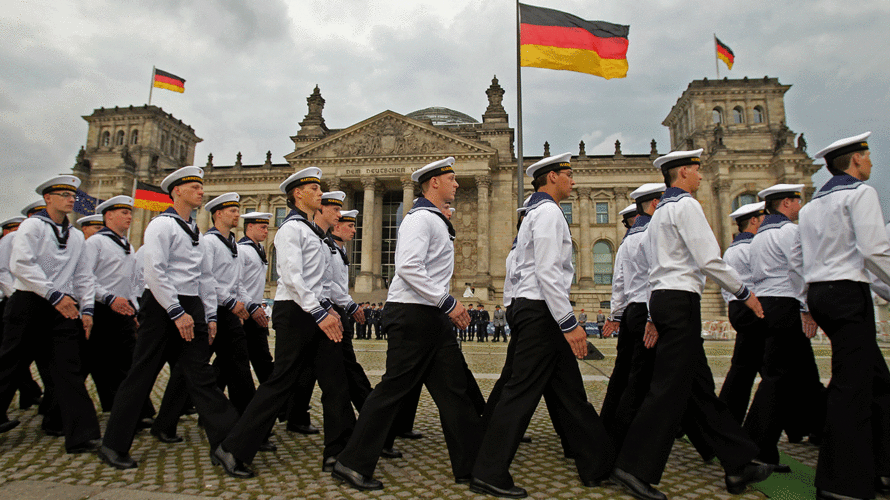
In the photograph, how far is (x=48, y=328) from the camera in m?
→ 4.75

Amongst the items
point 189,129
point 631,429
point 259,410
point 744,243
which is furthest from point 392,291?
point 189,129

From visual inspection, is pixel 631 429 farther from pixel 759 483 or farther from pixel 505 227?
pixel 505 227

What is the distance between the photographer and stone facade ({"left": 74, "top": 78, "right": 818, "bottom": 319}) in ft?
133

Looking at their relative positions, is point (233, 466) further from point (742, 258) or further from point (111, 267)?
point (742, 258)

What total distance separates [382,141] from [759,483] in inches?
1600

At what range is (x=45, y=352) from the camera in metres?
4.73

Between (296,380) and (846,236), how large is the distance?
13.6 ft

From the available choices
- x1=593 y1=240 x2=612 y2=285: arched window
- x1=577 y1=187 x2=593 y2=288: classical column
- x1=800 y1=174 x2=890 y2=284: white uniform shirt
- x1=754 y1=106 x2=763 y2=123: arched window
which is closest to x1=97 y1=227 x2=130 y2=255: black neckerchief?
x1=800 y1=174 x2=890 y2=284: white uniform shirt

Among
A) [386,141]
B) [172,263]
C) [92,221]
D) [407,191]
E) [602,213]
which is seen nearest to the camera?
[172,263]

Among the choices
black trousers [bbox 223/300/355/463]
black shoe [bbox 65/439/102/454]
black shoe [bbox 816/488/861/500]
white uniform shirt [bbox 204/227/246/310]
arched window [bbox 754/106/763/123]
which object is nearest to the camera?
black shoe [bbox 816/488/861/500]

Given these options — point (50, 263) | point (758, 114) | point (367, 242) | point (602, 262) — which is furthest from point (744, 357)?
point (758, 114)

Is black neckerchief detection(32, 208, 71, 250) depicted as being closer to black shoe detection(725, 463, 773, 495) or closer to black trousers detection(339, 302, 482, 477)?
black trousers detection(339, 302, 482, 477)

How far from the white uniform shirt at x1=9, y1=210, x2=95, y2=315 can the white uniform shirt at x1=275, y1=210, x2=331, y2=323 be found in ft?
7.30

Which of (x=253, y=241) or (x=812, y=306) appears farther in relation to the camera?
(x=253, y=241)
